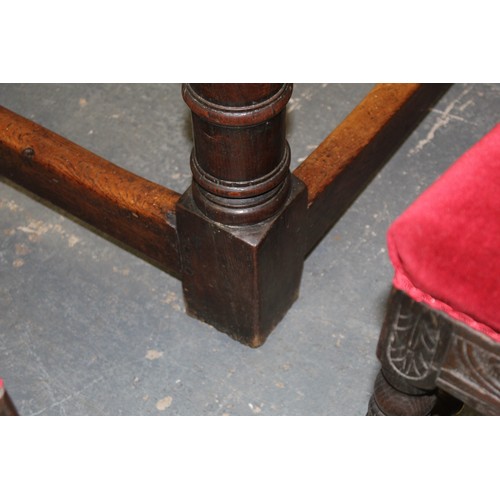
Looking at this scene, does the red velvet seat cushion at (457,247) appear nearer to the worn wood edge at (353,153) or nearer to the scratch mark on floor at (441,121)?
the worn wood edge at (353,153)

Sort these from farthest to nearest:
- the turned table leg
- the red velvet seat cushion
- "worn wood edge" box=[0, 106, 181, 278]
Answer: "worn wood edge" box=[0, 106, 181, 278], the turned table leg, the red velvet seat cushion

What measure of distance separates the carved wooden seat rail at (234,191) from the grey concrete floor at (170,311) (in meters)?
0.06

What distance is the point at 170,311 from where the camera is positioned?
1.51 meters

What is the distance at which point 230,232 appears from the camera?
123 cm

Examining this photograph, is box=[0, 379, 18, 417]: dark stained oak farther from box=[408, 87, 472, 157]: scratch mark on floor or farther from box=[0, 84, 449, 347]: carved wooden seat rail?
box=[408, 87, 472, 157]: scratch mark on floor

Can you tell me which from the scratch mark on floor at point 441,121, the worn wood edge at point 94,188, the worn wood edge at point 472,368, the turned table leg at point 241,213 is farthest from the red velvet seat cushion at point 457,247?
the scratch mark on floor at point 441,121

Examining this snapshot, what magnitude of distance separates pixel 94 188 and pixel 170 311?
284 millimetres

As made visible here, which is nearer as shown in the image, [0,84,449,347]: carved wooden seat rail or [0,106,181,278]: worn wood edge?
[0,84,449,347]: carved wooden seat rail

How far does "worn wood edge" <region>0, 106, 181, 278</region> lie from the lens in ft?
4.39

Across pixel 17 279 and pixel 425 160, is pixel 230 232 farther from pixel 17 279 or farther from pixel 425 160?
pixel 425 160

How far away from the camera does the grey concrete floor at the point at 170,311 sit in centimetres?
140

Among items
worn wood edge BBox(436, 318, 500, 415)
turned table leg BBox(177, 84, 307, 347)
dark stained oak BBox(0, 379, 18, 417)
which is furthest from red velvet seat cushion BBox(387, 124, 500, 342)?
dark stained oak BBox(0, 379, 18, 417)

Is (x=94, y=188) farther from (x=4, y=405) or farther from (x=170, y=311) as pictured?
(x=4, y=405)

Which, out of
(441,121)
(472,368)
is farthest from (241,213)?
(441,121)
